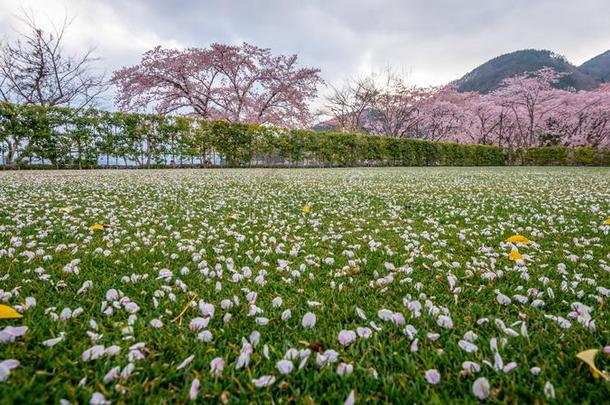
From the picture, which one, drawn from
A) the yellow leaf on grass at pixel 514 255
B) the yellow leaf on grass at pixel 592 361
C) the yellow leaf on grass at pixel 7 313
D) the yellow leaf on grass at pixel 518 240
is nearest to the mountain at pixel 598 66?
the yellow leaf on grass at pixel 518 240

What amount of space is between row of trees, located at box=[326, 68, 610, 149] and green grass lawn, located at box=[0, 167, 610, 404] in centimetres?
3251

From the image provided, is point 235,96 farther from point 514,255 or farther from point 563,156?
point 563,156

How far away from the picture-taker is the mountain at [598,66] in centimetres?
4650

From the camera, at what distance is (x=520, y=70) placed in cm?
4400

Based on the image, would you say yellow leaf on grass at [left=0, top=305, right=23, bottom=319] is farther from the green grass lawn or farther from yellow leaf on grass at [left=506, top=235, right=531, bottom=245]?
yellow leaf on grass at [left=506, top=235, right=531, bottom=245]

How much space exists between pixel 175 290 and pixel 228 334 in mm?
579

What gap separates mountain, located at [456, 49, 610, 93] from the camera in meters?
41.7

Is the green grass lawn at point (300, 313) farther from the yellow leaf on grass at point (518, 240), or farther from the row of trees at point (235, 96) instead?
the row of trees at point (235, 96)

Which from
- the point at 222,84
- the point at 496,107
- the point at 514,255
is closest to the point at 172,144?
the point at 222,84

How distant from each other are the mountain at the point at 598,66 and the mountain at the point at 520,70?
0.28 m

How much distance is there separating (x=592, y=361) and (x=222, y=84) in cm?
2808

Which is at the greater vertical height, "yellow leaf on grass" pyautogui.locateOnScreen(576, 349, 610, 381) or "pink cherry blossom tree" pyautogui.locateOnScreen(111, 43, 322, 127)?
"pink cherry blossom tree" pyautogui.locateOnScreen(111, 43, 322, 127)

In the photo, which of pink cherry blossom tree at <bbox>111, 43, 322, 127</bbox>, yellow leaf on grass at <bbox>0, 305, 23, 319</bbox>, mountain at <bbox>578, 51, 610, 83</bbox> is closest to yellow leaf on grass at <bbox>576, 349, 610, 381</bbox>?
yellow leaf on grass at <bbox>0, 305, 23, 319</bbox>

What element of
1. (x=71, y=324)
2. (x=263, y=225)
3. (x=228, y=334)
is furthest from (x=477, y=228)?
(x=71, y=324)
